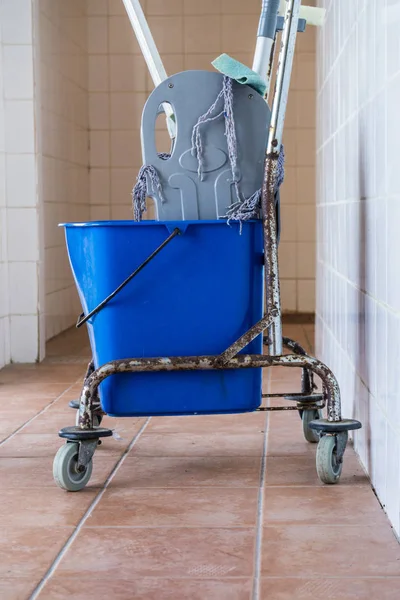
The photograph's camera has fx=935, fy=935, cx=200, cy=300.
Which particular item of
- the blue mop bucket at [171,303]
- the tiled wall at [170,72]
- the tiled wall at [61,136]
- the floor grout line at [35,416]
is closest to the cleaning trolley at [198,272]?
the blue mop bucket at [171,303]

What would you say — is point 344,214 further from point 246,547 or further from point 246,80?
point 246,547

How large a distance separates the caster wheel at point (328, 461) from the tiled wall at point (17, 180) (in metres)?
1.95

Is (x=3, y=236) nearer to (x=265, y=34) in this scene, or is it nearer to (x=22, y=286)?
(x=22, y=286)

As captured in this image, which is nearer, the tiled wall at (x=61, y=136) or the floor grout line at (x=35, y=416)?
the floor grout line at (x=35, y=416)

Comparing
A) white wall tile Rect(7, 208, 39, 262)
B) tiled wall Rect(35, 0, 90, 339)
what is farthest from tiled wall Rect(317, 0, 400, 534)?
tiled wall Rect(35, 0, 90, 339)

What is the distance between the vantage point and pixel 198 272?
1.97 m

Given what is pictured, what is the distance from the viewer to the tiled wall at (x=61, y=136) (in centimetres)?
411

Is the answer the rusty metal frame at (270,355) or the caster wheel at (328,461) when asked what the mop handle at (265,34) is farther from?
the caster wheel at (328,461)

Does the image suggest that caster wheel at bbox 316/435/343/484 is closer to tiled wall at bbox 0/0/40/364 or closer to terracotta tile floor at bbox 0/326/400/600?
terracotta tile floor at bbox 0/326/400/600

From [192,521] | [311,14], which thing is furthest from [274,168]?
[192,521]

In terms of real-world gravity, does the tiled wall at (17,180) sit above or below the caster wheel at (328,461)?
above

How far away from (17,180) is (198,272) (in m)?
1.84

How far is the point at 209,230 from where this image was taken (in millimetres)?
1948

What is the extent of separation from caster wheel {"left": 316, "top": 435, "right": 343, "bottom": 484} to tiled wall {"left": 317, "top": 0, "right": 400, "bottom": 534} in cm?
8
